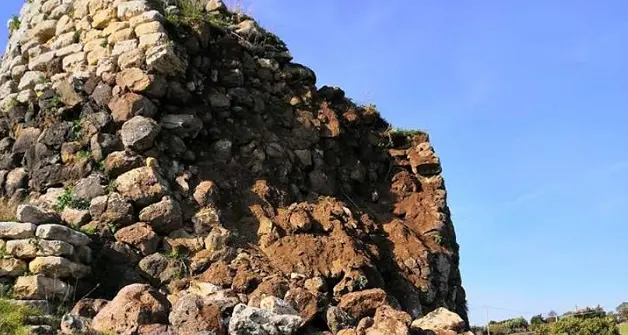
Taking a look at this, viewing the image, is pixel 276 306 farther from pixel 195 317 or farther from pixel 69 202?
pixel 69 202

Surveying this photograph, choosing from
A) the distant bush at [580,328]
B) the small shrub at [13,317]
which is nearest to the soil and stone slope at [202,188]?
the small shrub at [13,317]

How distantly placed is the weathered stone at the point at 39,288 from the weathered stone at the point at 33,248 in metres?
0.24

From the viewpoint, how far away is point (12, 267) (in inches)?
264

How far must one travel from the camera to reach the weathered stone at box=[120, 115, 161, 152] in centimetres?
840

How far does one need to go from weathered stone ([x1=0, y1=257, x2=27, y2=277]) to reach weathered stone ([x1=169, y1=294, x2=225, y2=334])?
182 centimetres

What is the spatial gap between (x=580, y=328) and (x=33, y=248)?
1675 centimetres

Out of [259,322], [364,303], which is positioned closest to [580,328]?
[364,303]

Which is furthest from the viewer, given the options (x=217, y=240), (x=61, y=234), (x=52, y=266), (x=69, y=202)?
(x=69, y=202)

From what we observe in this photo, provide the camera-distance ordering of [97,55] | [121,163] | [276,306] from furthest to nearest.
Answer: [97,55] < [121,163] < [276,306]

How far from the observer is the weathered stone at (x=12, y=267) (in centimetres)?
671

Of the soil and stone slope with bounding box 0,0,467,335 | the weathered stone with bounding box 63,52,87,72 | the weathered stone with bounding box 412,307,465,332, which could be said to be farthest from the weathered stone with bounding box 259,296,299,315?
the weathered stone with bounding box 63,52,87,72

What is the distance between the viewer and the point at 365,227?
912cm

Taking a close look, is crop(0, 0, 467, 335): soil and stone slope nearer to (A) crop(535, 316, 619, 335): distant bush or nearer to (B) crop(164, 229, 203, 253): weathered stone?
(B) crop(164, 229, 203, 253): weathered stone

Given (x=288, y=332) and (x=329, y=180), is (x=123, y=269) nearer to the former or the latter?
(x=288, y=332)
